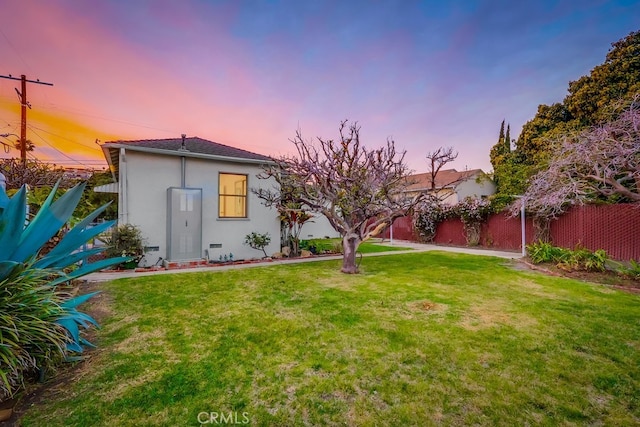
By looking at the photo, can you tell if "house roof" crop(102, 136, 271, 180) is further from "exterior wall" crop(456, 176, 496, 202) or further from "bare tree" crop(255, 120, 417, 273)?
"exterior wall" crop(456, 176, 496, 202)

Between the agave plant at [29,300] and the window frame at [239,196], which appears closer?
the agave plant at [29,300]

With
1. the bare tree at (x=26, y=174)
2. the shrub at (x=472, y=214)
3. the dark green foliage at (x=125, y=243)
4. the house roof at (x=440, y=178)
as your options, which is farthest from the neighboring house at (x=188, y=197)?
the house roof at (x=440, y=178)

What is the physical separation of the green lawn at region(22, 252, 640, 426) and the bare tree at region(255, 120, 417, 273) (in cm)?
252

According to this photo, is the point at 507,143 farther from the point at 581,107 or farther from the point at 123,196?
the point at 123,196

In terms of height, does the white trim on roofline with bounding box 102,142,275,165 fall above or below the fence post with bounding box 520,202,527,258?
above

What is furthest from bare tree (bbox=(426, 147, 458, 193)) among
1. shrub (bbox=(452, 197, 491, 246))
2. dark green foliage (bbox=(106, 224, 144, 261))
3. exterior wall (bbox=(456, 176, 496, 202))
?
exterior wall (bbox=(456, 176, 496, 202))

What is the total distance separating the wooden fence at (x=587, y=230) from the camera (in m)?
9.96

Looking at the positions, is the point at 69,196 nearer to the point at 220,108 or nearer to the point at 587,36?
the point at 220,108

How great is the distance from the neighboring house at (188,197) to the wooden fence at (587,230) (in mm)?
11683

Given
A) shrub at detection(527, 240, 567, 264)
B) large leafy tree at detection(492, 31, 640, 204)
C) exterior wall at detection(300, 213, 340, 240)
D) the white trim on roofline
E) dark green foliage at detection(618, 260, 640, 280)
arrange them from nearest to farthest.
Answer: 1. dark green foliage at detection(618, 260, 640, 280)
2. the white trim on roofline
3. shrub at detection(527, 240, 567, 264)
4. large leafy tree at detection(492, 31, 640, 204)
5. exterior wall at detection(300, 213, 340, 240)

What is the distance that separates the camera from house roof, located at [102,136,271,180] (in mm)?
8641

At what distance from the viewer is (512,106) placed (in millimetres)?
12930

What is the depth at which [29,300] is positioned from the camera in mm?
2744

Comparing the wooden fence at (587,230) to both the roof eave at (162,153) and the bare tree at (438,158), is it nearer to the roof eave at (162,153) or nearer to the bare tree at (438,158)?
the bare tree at (438,158)
